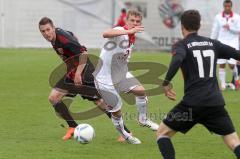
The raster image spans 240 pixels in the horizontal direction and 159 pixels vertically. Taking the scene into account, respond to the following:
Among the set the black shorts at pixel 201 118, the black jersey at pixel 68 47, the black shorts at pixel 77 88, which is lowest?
the black shorts at pixel 77 88

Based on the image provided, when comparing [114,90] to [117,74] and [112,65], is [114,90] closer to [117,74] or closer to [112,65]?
Answer: [117,74]

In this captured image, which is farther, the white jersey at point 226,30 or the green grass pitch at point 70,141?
the white jersey at point 226,30

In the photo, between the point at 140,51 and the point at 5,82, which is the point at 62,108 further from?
the point at 140,51

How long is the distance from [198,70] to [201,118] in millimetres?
584

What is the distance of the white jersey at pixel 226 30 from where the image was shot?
709 inches

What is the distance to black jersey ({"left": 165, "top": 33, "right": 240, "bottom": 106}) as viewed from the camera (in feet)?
24.6

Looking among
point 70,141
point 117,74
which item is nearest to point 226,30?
point 117,74

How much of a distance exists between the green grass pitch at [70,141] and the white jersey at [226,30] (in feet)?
6.11

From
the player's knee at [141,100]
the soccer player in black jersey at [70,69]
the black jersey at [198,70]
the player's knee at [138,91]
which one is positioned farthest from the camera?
the player's knee at [141,100]

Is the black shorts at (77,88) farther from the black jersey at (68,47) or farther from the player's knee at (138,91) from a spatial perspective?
the player's knee at (138,91)

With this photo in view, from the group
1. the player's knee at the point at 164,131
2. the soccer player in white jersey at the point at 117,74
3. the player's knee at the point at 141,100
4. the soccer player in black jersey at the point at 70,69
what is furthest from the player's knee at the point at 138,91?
the player's knee at the point at 164,131

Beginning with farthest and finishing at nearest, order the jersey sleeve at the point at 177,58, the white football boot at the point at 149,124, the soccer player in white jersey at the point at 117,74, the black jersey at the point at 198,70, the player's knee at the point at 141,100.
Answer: the white football boot at the point at 149,124, the player's knee at the point at 141,100, the soccer player in white jersey at the point at 117,74, the black jersey at the point at 198,70, the jersey sleeve at the point at 177,58

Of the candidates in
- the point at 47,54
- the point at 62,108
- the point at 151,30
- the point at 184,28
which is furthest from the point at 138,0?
the point at 184,28

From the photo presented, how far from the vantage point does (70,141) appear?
10164 millimetres
